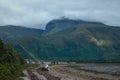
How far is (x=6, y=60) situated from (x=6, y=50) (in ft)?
32.8

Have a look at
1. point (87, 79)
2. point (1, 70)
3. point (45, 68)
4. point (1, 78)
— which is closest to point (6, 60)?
point (87, 79)

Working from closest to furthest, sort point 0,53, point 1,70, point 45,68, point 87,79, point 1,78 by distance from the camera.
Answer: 1. point 1,78
2. point 1,70
3. point 87,79
4. point 0,53
5. point 45,68

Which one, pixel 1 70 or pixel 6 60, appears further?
pixel 6 60

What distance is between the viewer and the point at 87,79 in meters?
94.4

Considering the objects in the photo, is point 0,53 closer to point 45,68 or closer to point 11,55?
point 11,55

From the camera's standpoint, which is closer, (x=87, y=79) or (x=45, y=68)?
(x=87, y=79)

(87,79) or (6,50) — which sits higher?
(6,50)

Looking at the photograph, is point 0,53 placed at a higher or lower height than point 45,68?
higher

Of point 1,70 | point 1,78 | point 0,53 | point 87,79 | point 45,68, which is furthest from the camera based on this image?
point 45,68

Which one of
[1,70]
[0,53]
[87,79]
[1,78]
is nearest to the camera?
[1,78]

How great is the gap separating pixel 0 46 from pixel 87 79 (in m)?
30.1

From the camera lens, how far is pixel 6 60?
3915 inches

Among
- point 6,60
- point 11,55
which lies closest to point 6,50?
point 11,55

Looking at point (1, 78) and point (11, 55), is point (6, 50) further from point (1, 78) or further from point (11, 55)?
point (1, 78)
